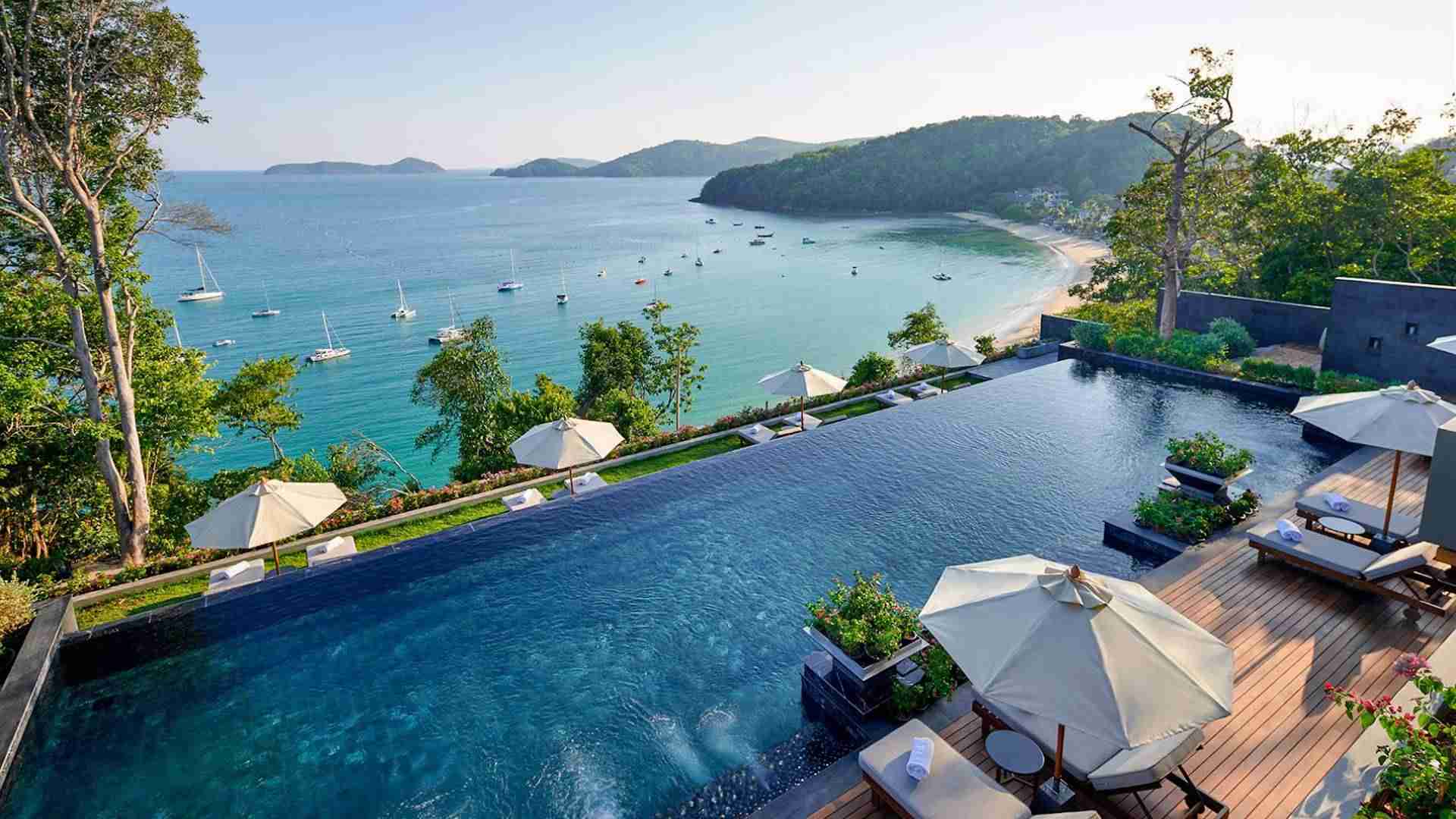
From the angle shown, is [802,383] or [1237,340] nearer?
[802,383]

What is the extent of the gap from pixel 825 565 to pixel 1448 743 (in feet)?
19.4

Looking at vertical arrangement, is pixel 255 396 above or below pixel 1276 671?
above

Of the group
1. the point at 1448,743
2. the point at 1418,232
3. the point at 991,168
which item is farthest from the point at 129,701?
the point at 991,168

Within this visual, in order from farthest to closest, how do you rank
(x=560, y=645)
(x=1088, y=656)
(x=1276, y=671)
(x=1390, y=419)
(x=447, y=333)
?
1. (x=447, y=333)
2. (x=1390, y=419)
3. (x=560, y=645)
4. (x=1276, y=671)
5. (x=1088, y=656)

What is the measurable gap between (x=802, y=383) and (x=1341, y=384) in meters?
10.5

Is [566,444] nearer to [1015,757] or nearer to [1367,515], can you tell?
[1015,757]

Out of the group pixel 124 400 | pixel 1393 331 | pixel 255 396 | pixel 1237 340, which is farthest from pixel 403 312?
pixel 1393 331

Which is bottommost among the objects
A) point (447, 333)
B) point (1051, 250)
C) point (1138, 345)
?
point (447, 333)

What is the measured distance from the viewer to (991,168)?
12562 cm

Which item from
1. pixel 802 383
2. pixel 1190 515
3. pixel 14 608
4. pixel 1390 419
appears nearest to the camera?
pixel 1390 419

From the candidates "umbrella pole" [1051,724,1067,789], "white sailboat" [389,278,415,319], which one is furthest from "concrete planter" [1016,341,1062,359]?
"white sailboat" [389,278,415,319]

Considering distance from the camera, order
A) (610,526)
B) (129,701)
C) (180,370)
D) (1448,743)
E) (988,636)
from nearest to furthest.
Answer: (1448,743) < (988,636) < (129,701) < (610,526) < (180,370)

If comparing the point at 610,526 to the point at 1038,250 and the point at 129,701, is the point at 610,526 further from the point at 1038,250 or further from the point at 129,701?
the point at 1038,250

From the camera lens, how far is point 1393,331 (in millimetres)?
14930
